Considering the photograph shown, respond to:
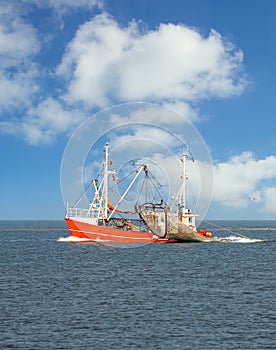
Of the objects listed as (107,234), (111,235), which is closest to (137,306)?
(111,235)

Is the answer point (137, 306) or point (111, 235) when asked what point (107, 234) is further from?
point (137, 306)

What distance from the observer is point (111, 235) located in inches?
4656

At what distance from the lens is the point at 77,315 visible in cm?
4175

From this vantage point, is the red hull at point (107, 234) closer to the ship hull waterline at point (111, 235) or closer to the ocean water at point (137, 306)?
the ship hull waterline at point (111, 235)

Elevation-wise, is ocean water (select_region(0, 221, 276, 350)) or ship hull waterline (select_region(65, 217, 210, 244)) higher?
ship hull waterline (select_region(65, 217, 210, 244))

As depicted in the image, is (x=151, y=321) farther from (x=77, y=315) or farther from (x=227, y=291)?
(x=227, y=291)

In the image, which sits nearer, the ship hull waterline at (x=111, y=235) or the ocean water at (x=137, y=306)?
the ocean water at (x=137, y=306)

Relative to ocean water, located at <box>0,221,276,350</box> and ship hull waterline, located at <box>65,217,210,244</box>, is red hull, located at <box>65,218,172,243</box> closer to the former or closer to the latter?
ship hull waterline, located at <box>65,217,210,244</box>

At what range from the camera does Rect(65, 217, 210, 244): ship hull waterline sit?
4614 inches

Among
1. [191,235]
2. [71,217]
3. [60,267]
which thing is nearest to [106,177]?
[71,217]

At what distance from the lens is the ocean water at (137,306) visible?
1372 inches

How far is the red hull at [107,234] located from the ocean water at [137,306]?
37.9 metres

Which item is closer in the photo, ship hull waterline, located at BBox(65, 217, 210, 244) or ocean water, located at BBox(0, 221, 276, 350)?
ocean water, located at BBox(0, 221, 276, 350)

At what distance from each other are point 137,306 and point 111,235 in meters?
73.2
